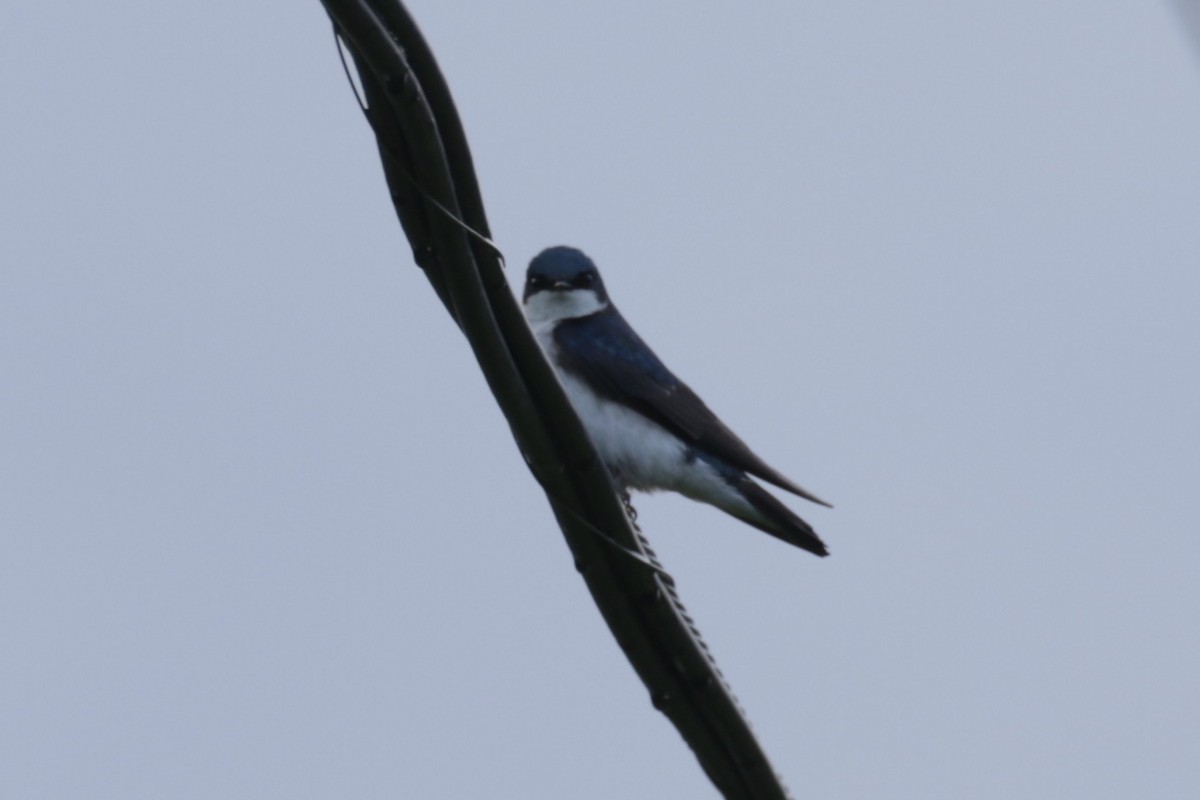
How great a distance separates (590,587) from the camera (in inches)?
122

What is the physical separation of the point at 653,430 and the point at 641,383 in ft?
0.57

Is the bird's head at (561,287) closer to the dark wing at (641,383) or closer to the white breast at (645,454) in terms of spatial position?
the dark wing at (641,383)

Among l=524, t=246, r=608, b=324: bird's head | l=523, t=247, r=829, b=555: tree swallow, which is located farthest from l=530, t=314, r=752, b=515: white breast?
l=524, t=246, r=608, b=324: bird's head

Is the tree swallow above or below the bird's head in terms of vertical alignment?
below

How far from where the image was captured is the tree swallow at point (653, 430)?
5770 mm

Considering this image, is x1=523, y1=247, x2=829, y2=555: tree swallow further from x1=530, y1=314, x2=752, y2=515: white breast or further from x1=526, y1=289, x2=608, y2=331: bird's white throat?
x1=526, y1=289, x2=608, y2=331: bird's white throat

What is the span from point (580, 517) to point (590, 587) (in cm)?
13

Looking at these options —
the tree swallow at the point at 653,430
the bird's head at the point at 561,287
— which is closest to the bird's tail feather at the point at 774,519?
the tree swallow at the point at 653,430

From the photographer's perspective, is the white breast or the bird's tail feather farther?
the white breast

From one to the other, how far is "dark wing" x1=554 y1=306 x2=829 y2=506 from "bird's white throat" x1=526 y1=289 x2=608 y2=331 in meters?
0.20

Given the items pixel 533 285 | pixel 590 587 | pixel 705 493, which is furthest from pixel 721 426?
pixel 590 587

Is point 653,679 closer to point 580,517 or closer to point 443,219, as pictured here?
point 580,517

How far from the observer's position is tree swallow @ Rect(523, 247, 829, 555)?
5770 mm

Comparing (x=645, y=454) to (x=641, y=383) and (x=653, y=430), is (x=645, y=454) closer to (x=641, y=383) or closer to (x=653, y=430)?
(x=653, y=430)
